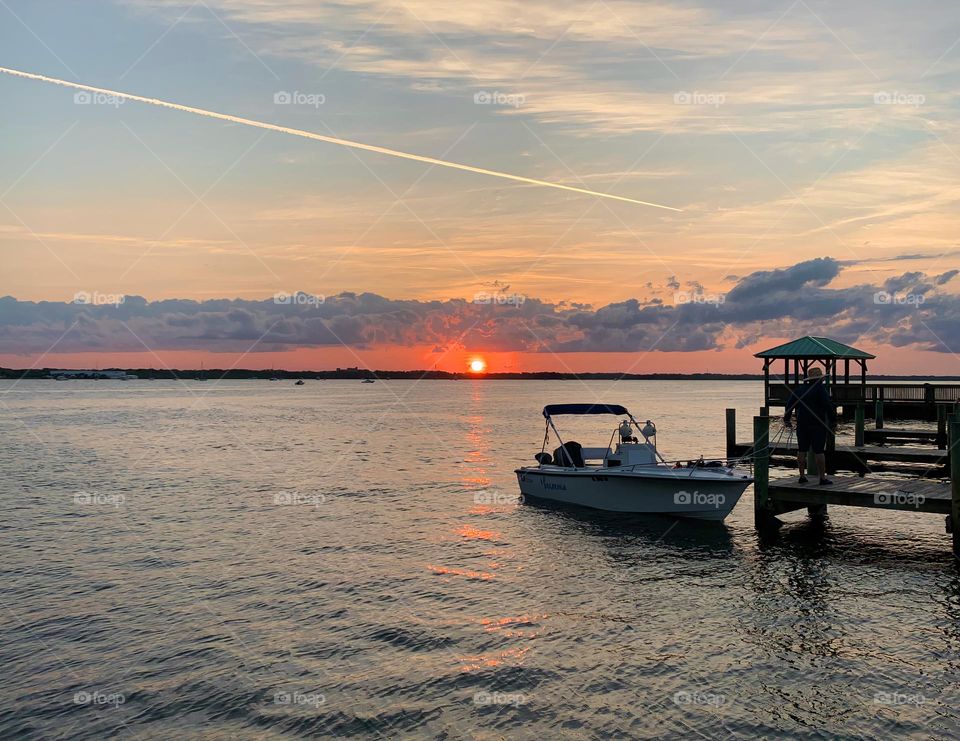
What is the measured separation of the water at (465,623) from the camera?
10.2 m

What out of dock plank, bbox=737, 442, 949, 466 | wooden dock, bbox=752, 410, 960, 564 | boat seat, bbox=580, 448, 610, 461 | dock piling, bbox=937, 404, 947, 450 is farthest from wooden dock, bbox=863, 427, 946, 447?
wooden dock, bbox=752, 410, 960, 564

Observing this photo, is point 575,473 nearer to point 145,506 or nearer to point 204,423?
point 145,506

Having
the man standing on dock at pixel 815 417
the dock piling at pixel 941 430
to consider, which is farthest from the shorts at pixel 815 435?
the dock piling at pixel 941 430

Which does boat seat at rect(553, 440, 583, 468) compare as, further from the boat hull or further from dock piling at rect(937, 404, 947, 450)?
dock piling at rect(937, 404, 947, 450)

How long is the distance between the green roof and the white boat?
26741 millimetres

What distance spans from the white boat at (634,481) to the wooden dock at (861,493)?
2.81ft

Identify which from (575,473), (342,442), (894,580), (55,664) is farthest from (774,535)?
(342,442)

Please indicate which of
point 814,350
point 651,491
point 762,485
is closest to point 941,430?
point 814,350

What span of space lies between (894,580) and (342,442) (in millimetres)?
45144

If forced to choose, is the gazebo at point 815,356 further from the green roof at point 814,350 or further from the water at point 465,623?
the water at point 465,623

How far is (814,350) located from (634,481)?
30576 mm

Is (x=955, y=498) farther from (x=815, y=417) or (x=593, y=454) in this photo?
(x=593, y=454)

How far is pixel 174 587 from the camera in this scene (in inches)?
657

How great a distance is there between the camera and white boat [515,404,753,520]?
21.1 meters
